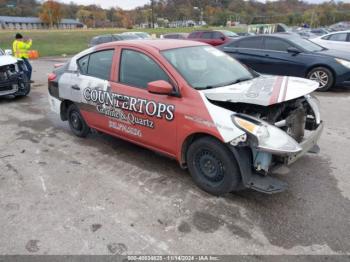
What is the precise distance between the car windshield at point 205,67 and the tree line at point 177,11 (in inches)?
3656

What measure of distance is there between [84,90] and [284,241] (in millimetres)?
3521

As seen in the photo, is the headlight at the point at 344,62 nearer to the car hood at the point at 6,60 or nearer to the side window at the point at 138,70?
the side window at the point at 138,70

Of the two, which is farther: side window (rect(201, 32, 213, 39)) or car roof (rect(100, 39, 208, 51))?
side window (rect(201, 32, 213, 39))

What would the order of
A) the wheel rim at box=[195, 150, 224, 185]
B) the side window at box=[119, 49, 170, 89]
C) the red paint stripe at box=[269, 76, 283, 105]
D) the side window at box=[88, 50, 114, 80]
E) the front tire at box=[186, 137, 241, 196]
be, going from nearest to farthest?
the red paint stripe at box=[269, 76, 283, 105] → the front tire at box=[186, 137, 241, 196] → the wheel rim at box=[195, 150, 224, 185] → the side window at box=[119, 49, 170, 89] → the side window at box=[88, 50, 114, 80]

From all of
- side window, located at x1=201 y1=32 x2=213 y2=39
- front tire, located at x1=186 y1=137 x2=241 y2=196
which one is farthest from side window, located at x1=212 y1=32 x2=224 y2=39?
front tire, located at x1=186 y1=137 x2=241 y2=196

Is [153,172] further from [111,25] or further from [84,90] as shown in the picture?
[111,25]

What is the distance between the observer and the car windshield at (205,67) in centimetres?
376

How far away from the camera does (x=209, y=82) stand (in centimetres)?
379

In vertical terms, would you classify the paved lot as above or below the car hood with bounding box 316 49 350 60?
below

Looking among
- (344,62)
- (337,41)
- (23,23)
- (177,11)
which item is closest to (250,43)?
(344,62)

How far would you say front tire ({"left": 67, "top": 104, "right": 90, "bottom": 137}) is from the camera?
5324mm

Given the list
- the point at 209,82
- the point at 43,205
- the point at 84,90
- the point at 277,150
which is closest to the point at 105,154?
the point at 84,90

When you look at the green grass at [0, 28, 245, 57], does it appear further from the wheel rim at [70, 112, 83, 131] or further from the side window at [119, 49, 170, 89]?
the side window at [119, 49, 170, 89]

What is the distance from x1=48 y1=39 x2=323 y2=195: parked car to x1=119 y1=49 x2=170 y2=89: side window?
0.04ft
